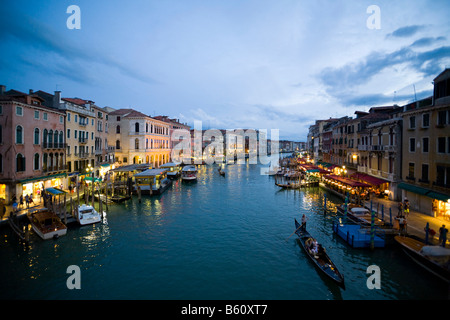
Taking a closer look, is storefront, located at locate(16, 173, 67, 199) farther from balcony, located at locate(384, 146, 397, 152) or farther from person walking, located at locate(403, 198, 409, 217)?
balcony, located at locate(384, 146, 397, 152)

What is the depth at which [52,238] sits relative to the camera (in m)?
18.2

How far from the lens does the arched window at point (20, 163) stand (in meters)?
23.2

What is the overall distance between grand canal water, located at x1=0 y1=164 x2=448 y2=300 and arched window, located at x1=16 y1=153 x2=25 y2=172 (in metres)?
6.98

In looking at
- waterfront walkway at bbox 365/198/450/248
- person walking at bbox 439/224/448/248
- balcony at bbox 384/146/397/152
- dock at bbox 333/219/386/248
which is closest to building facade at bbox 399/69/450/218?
waterfront walkway at bbox 365/198/450/248

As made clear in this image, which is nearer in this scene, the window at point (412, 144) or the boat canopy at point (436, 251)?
the boat canopy at point (436, 251)

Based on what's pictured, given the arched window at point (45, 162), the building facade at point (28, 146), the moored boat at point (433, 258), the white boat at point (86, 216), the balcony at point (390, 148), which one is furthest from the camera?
the arched window at point (45, 162)

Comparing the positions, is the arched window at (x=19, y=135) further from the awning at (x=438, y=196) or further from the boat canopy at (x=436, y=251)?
the awning at (x=438, y=196)

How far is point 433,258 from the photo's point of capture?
42.2ft

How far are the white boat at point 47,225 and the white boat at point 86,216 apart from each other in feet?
6.12

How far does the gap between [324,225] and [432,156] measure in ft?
34.3

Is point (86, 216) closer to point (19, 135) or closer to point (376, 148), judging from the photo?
point (19, 135)

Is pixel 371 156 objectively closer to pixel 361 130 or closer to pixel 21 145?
pixel 361 130

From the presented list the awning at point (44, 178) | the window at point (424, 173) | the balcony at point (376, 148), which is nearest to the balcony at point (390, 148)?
the balcony at point (376, 148)

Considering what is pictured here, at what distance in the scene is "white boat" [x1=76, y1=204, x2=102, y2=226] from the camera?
2119 cm
